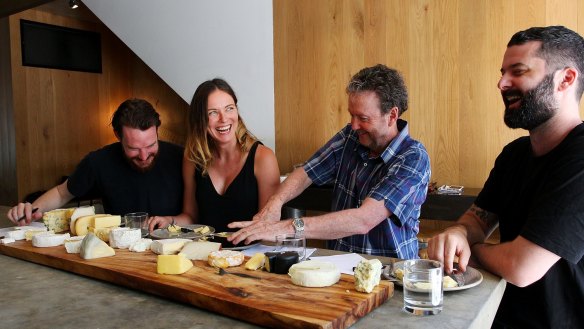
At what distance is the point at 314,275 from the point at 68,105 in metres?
5.81

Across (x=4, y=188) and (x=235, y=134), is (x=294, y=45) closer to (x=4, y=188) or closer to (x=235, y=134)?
(x=235, y=134)

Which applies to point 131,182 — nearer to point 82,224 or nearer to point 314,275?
point 82,224

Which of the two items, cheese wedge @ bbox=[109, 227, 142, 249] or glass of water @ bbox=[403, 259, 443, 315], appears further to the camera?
cheese wedge @ bbox=[109, 227, 142, 249]

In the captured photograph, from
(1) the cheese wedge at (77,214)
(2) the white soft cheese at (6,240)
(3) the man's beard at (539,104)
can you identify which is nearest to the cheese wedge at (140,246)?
(1) the cheese wedge at (77,214)

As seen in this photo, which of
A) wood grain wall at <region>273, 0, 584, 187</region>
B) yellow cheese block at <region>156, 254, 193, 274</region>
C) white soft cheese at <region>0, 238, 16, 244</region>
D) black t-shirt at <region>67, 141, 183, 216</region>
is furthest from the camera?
wood grain wall at <region>273, 0, 584, 187</region>

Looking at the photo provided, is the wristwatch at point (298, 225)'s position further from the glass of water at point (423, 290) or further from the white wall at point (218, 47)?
the white wall at point (218, 47)

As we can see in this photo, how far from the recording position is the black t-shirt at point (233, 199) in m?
2.28

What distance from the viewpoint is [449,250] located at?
4.70 feet

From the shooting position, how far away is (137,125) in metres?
2.37

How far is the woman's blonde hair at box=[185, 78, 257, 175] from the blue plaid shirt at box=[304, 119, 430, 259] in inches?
17.3

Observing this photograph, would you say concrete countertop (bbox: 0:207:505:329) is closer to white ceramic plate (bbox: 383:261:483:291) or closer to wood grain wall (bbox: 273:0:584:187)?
white ceramic plate (bbox: 383:261:483:291)

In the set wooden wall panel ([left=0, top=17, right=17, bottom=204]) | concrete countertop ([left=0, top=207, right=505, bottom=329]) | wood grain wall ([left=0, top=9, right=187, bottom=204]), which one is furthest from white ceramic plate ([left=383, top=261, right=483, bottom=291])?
wooden wall panel ([left=0, top=17, right=17, bottom=204])

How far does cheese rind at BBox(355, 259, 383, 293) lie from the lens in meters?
1.22

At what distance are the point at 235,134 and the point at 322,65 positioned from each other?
2.18 meters
